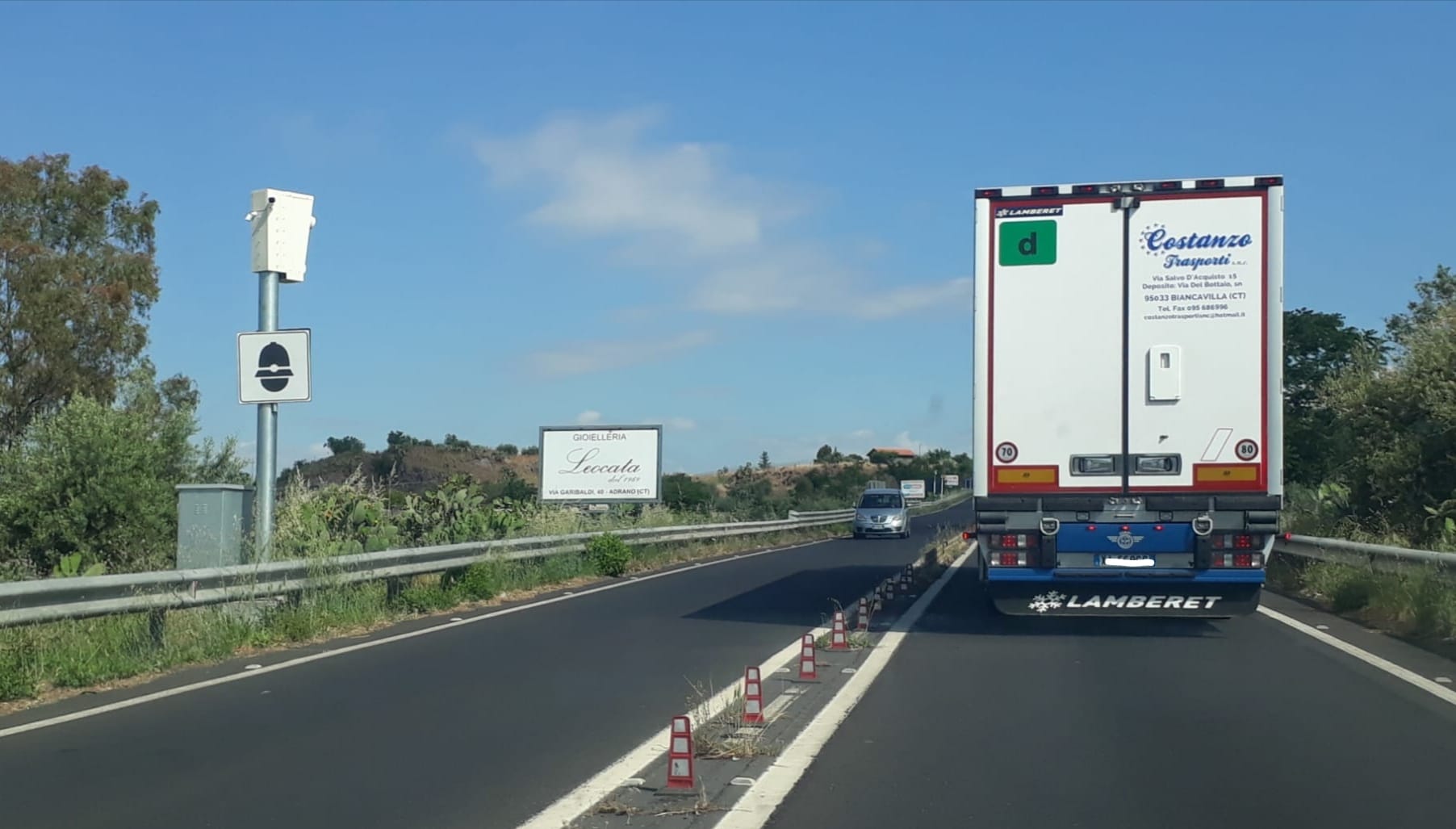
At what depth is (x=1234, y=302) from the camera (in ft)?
42.1

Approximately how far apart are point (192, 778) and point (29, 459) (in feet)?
53.3

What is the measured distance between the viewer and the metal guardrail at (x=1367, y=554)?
45.1 ft

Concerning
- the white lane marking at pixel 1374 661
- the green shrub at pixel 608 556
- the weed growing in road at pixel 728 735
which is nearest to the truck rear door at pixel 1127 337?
the white lane marking at pixel 1374 661

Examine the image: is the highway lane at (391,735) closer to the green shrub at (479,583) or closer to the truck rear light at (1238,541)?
the green shrub at (479,583)

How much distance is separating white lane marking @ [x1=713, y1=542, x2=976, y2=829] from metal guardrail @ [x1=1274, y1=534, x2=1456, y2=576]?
5.53 meters

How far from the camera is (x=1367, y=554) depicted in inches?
632

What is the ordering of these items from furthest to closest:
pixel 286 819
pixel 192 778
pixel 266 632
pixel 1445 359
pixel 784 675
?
pixel 1445 359, pixel 266 632, pixel 784 675, pixel 192 778, pixel 286 819

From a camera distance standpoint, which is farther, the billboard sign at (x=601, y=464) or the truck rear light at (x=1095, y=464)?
the billboard sign at (x=601, y=464)

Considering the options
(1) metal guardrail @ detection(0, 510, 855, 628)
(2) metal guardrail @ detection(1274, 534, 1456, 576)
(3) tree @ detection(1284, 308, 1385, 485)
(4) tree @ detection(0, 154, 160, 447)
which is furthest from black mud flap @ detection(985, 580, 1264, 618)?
(4) tree @ detection(0, 154, 160, 447)

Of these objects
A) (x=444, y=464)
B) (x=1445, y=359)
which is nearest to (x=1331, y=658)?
(x=1445, y=359)

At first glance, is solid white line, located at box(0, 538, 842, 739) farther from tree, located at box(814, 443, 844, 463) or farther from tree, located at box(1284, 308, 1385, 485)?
tree, located at box(814, 443, 844, 463)

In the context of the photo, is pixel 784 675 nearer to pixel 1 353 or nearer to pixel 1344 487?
pixel 1344 487

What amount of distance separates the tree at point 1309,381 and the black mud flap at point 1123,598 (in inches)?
823

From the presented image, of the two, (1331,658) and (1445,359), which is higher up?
(1445,359)
